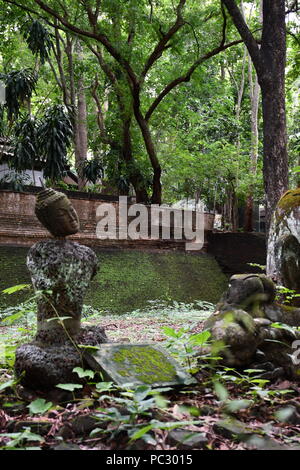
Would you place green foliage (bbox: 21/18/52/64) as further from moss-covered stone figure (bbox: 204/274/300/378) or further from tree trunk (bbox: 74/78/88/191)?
moss-covered stone figure (bbox: 204/274/300/378)

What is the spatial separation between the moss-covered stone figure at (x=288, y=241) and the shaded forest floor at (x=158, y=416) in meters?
1.73

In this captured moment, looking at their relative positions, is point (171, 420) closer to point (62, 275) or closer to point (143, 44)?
point (62, 275)

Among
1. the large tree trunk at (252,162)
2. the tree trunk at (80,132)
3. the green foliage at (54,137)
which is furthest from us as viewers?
the tree trunk at (80,132)

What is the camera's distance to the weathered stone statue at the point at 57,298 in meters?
2.73

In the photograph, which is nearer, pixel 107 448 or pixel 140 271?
pixel 107 448

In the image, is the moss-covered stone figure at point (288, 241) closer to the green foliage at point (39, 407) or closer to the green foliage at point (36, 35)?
the green foliage at point (39, 407)

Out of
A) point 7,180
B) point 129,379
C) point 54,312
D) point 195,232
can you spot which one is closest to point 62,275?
point 54,312

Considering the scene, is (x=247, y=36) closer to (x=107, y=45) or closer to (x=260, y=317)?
(x=107, y=45)

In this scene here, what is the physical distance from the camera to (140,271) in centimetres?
1055

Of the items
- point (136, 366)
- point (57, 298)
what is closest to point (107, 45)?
point (57, 298)

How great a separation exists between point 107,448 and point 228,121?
56.6 ft

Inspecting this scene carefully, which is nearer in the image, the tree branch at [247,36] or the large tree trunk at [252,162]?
the tree branch at [247,36]

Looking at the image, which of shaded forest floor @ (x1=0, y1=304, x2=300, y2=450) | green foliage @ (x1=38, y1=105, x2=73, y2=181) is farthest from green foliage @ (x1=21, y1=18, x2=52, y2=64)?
shaded forest floor @ (x1=0, y1=304, x2=300, y2=450)

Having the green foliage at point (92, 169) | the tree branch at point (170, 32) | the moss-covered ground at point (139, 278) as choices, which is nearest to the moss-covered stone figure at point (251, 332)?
the moss-covered ground at point (139, 278)
